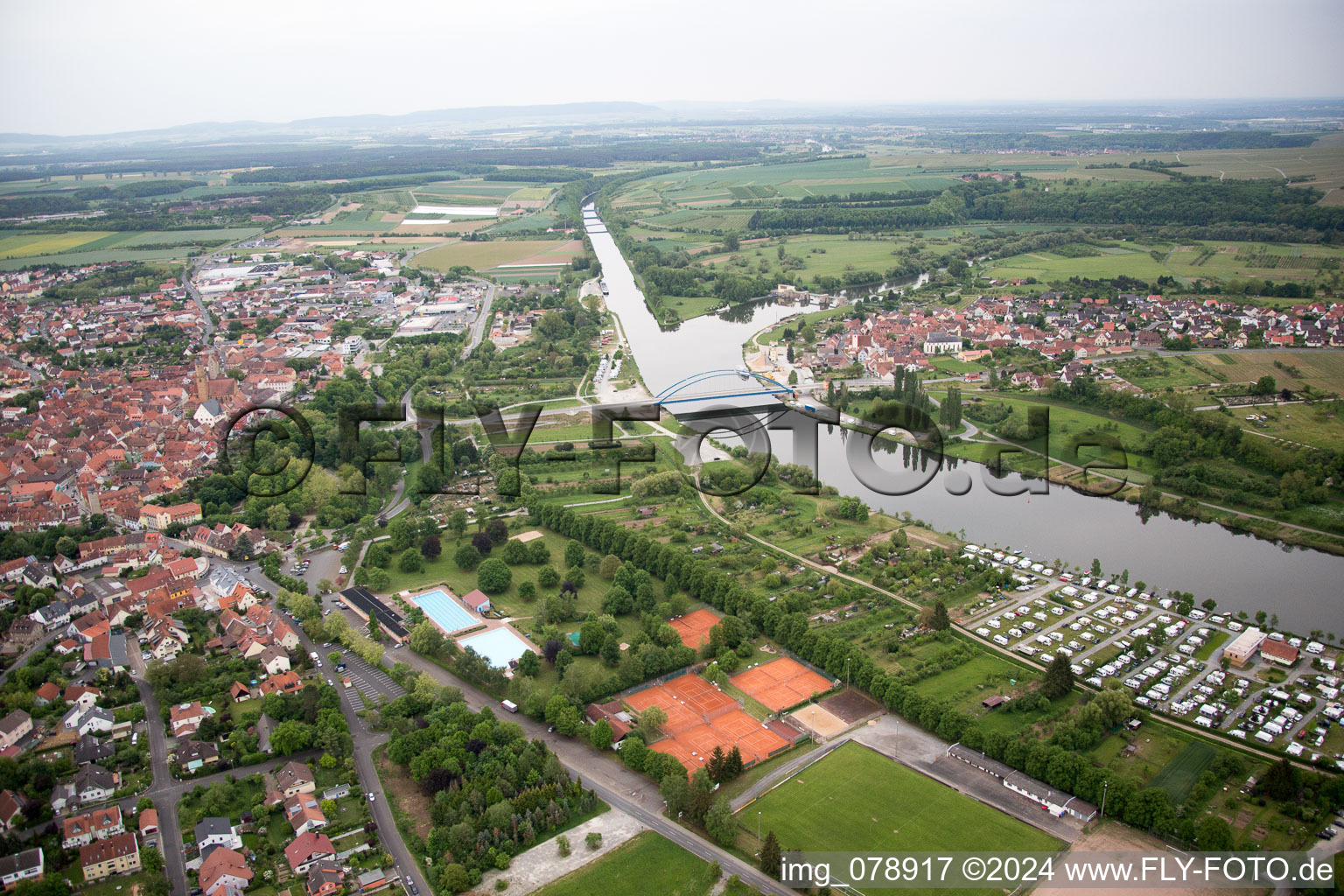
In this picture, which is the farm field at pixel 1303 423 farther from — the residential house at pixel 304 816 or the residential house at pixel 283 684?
the residential house at pixel 304 816

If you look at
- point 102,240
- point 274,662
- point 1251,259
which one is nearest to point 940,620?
point 274,662

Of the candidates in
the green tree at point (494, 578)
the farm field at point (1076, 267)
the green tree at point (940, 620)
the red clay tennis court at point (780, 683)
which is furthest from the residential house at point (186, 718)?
the farm field at point (1076, 267)

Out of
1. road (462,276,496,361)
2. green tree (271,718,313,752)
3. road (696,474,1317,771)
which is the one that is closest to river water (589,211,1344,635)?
road (696,474,1317,771)

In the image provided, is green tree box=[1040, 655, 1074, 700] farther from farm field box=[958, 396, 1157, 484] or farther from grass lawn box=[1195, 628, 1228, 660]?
farm field box=[958, 396, 1157, 484]

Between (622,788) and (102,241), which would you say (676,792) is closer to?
(622,788)

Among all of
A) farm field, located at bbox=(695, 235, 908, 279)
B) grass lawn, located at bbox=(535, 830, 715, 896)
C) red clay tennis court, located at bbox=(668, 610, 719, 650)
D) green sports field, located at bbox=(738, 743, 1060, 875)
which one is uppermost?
farm field, located at bbox=(695, 235, 908, 279)

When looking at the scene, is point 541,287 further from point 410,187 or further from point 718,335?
point 410,187

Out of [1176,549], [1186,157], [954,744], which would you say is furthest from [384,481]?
[1186,157]
